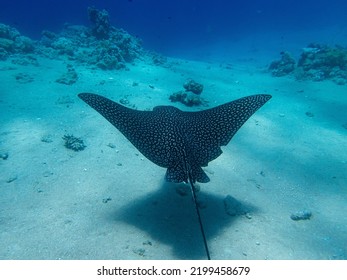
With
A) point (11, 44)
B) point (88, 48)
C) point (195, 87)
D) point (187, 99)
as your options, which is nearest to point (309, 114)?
point (195, 87)

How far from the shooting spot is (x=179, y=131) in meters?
4.85

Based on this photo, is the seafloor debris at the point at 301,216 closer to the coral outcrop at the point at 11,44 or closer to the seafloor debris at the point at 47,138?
the seafloor debris at the point at 47,138

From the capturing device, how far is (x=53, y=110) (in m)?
9.03

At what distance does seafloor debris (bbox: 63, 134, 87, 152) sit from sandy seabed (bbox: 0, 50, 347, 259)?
147mm

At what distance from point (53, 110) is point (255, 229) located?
7771 millimetres

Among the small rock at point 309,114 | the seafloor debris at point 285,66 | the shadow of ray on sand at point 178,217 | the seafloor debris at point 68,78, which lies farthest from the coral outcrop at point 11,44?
the seafloor debris at point 285,66

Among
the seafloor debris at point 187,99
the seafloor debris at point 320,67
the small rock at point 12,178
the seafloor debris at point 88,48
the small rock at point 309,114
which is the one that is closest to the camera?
the small rock at point 12,178

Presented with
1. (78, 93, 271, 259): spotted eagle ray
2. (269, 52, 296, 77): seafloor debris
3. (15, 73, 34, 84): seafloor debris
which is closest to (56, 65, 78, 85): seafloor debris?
(15, 73, 34, 84): seafloor debris

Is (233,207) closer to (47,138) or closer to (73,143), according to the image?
(73,143)

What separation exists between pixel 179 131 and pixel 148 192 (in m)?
1.73

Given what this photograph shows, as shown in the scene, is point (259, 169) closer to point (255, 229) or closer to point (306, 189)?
point (306, 189)

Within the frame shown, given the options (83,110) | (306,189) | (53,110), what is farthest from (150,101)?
(306,189)

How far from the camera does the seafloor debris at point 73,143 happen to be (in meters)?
6.90

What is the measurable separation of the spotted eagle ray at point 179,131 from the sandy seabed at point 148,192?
1.38 metres
